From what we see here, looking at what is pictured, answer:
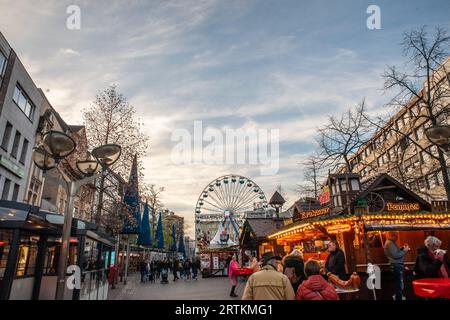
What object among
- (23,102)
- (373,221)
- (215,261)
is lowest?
(215,261)

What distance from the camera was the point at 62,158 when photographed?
6.32 m

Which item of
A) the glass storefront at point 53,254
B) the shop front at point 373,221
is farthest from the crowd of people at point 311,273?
the glass storefront at point 53,254

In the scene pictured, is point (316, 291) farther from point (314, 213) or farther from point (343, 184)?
point (343, 184)

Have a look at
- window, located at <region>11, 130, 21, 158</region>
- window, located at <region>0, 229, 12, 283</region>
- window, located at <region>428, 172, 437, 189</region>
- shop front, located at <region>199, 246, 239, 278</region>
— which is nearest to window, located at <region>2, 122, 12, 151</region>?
window, located at <region>11, 130, 21, 158</region>

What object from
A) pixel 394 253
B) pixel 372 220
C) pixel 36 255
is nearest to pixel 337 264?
pixel 394 253

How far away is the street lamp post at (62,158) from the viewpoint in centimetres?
551

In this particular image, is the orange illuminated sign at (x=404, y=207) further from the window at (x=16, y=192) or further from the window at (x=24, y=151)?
the window at (x=24, y=151)

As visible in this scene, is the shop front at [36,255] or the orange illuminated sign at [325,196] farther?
the orange illuminated sign at [325,196]

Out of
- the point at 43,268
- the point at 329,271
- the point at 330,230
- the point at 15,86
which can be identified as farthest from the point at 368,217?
the point at 15,86

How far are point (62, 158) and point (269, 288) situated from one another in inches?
194

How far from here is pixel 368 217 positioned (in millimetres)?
13086

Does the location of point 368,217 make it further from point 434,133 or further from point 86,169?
point 86,169

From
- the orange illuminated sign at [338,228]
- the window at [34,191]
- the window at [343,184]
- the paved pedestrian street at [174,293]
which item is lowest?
the paved pedestrian street at [174,293]
